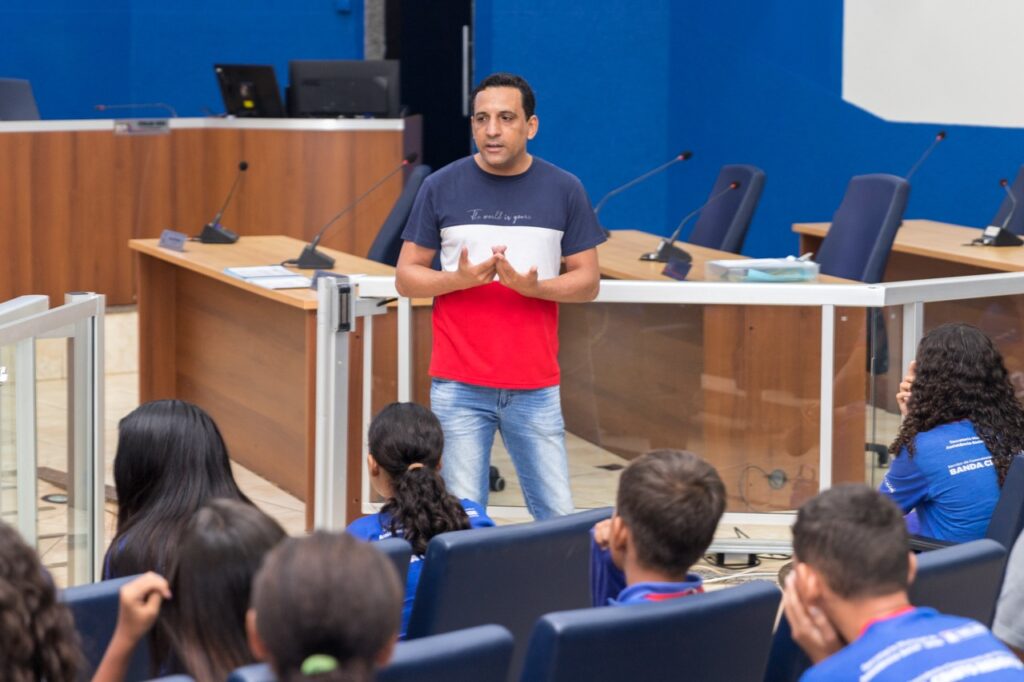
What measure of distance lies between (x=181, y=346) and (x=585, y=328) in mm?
2519

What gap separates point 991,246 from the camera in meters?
6.41

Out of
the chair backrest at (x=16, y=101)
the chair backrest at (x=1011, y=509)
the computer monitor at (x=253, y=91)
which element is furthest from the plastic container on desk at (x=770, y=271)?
the chair backrest at (x=16, y=101)

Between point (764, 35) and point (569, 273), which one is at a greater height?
point (764, 35)

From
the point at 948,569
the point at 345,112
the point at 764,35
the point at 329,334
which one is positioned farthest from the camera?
the point at 764,35

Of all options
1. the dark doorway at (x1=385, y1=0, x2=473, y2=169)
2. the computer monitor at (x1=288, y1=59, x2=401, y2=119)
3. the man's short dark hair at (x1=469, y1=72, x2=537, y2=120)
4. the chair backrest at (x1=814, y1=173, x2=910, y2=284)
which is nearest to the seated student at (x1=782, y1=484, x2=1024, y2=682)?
the man's short dark hair at (x1=469, y1=72, x2=537, y2=120)

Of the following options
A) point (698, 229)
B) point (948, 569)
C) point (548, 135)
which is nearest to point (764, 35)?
point (548, 135)

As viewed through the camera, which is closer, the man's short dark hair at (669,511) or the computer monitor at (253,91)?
the man's short dark hair at (669,511)

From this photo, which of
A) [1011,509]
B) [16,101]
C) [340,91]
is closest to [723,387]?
[1011,509]

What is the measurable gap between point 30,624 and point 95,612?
50 centimetres

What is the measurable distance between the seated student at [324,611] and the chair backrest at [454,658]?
0.96 feet

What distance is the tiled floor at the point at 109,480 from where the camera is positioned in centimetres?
301

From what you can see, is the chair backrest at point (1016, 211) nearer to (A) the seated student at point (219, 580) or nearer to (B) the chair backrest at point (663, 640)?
(B) the chair backrest at point (663, 640)

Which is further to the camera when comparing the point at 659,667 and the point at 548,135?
the point at 548,135

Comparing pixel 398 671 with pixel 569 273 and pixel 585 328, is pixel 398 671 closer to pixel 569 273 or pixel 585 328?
pixel 569 273
